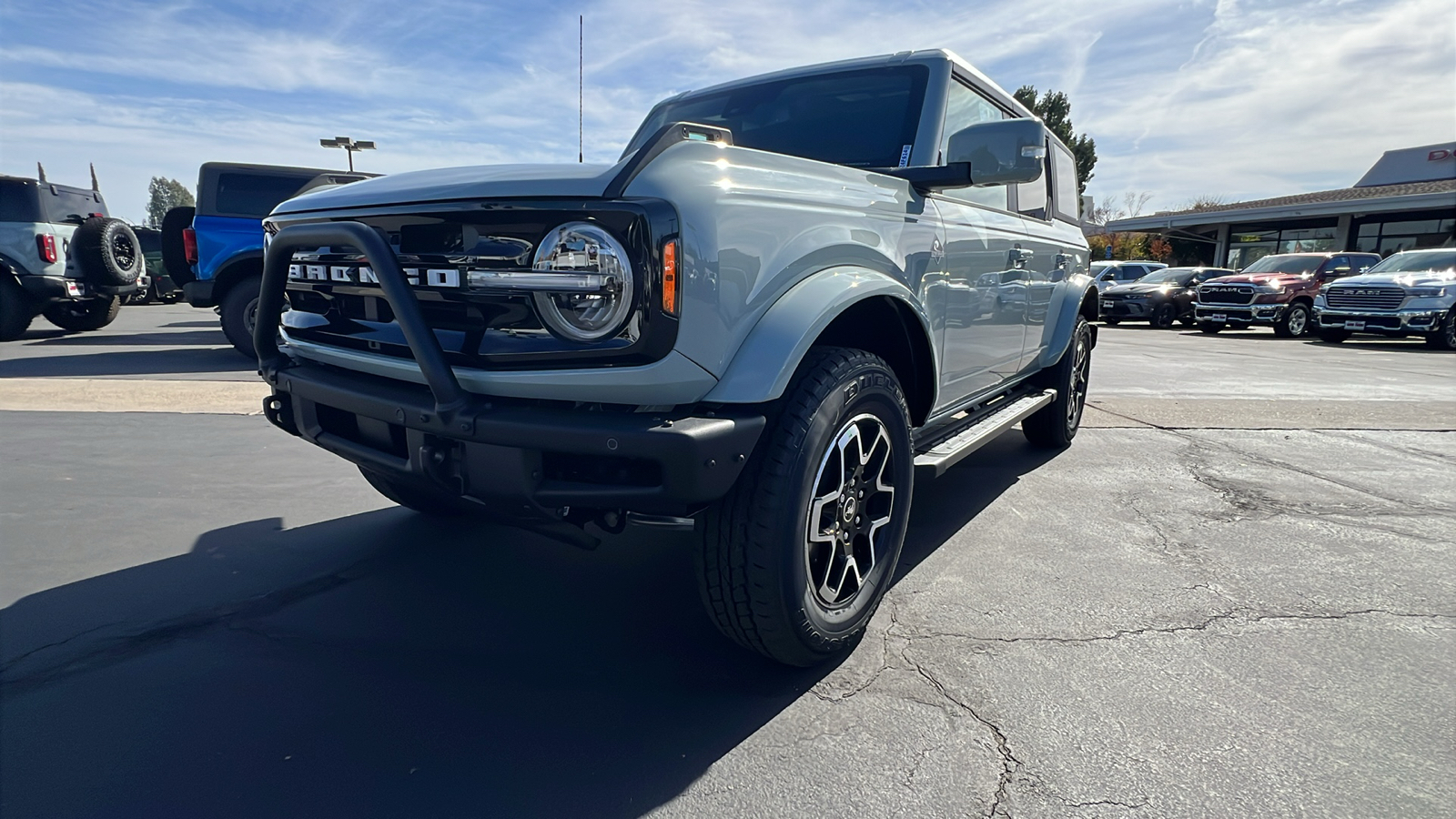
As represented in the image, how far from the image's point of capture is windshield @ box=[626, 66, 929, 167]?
3.22 m

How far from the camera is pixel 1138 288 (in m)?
20.0

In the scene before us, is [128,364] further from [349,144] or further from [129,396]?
[349,144]

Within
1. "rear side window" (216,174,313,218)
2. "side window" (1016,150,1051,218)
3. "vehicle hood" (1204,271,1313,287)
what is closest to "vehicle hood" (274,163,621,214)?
"side window" (1016,150,1051,218)

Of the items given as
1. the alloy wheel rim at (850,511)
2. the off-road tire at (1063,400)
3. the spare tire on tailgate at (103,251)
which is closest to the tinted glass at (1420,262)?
the off-road tire at (1063,400)

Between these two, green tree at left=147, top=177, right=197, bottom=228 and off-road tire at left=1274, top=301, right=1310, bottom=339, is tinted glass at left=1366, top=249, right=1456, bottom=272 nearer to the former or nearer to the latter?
off-road tire at left=1274, top=301, right=1310, bottom=339

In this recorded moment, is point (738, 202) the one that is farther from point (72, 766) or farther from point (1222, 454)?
point (1222, 454)

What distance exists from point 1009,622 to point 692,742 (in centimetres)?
125

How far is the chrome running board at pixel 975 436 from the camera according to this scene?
113 inches

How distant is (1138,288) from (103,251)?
20394 mm

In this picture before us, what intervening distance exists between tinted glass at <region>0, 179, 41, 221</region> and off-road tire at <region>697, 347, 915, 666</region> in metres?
12.6

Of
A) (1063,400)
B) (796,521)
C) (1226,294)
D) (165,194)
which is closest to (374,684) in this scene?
(796,521)

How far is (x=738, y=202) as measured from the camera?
2035 mm

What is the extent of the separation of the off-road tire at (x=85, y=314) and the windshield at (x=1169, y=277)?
21204 mm

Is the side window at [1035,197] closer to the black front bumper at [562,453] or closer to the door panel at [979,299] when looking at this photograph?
the door panel at [979,299]
